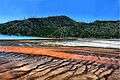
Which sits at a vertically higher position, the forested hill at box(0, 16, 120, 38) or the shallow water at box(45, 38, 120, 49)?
the forested hill at box(0, 16, 120, 38)

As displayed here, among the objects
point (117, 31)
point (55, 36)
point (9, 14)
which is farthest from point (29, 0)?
point (117, 31)

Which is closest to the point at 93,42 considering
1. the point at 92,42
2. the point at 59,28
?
the point at 92,42

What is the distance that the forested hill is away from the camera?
1082 centimetres

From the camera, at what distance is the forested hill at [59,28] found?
426 inches

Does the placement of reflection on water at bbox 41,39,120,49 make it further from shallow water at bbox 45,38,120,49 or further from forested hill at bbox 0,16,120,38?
forested hill at bbox 0,16,120,38

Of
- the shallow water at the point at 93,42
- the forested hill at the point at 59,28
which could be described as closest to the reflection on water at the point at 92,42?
the shallow water at the point at 93,42

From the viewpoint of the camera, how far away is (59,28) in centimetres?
1113

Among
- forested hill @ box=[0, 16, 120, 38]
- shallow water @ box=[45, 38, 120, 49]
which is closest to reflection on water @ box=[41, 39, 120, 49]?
shallow water @ box=[45, 38, 120, 49]

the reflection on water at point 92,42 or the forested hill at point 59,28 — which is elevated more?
the forested hill at point 59,28

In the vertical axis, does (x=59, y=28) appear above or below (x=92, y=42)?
above

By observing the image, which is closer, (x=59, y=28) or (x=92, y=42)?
(x=59, y=28)

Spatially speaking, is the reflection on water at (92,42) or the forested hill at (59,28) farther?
the reflection on water at (92,42)

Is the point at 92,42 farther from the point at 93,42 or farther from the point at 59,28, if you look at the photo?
the point at 59,28

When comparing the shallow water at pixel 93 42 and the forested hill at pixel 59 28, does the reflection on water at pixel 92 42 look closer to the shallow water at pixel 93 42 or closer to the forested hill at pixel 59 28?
the shallow water at pixel 93 42
